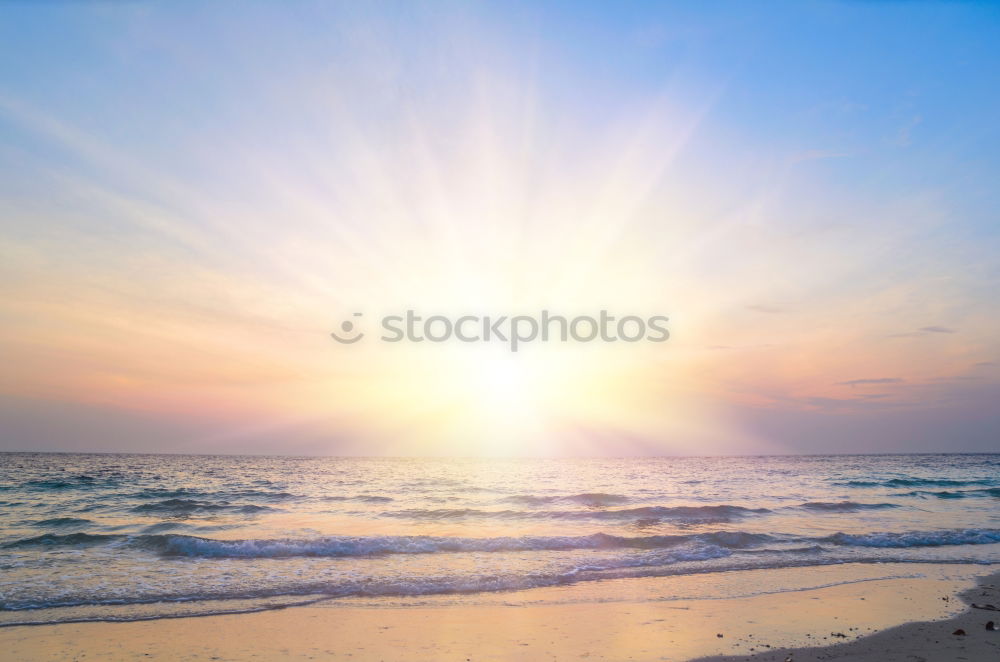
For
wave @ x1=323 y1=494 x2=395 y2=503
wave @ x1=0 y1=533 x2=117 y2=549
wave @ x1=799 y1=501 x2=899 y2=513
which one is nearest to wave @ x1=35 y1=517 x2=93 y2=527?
wave @ x1=0 y1=533 x2=117 y2=549

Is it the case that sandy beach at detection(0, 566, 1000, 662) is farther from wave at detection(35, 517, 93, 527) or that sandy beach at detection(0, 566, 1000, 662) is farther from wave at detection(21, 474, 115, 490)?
wave at detection(21, 474, 115, 490)

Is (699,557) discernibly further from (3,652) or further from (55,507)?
(55,507)

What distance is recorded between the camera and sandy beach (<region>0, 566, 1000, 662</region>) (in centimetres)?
915

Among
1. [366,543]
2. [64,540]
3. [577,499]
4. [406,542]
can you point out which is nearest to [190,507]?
[64,540]

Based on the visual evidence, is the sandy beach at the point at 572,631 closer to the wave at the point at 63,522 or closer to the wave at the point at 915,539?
the wave at the point at 915,539

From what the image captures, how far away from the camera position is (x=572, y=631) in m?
10.2

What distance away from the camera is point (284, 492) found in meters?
41.5

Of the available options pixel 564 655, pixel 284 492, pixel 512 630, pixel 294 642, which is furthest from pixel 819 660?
pixel 284 492

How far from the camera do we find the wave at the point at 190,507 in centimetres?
3042

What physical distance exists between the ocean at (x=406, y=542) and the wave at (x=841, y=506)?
22 cm

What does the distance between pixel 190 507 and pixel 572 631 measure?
29.1 meters

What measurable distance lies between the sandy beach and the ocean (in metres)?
1.25

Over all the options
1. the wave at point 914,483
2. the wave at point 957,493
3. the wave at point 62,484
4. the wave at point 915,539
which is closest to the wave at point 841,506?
the wave at point 915,539

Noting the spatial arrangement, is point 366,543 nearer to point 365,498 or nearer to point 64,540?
point 64,540
